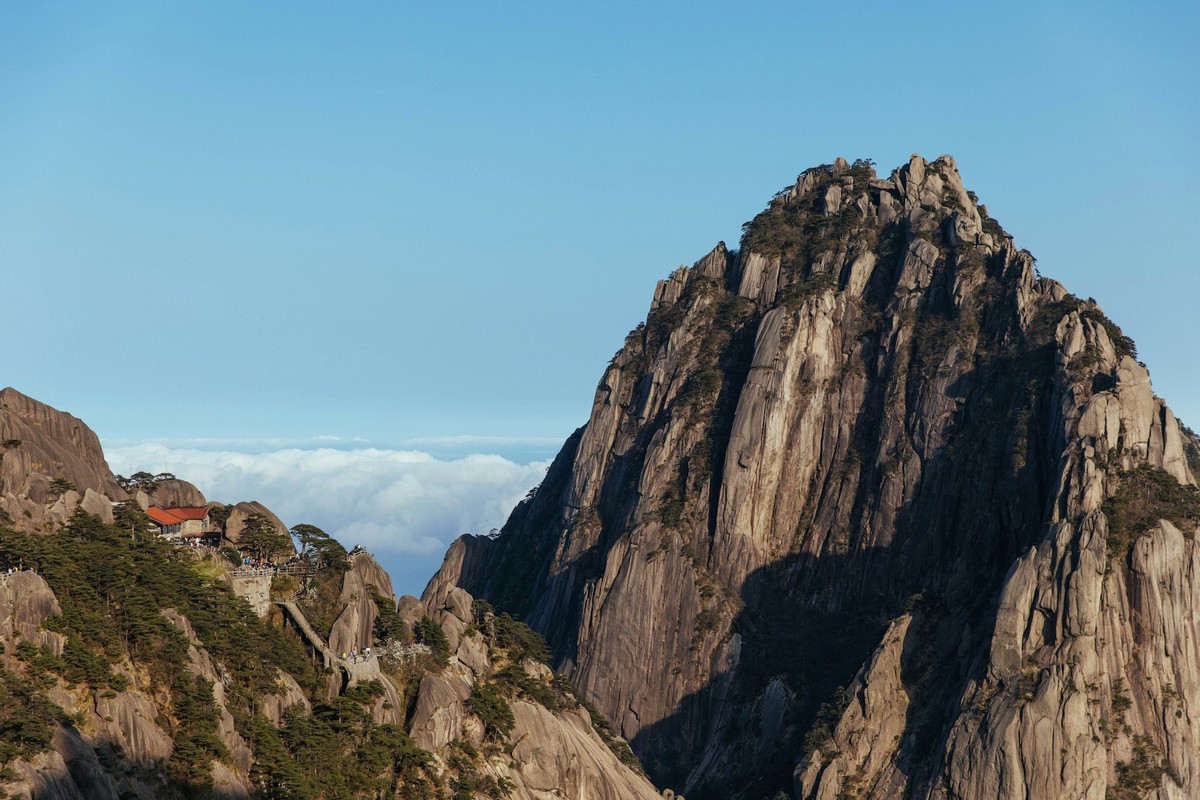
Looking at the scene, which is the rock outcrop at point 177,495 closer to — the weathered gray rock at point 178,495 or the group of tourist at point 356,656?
the weathered gray rock at point 178,495

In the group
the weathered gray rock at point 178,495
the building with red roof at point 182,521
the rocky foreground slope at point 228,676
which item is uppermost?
the weathered gray rock at point 178,495

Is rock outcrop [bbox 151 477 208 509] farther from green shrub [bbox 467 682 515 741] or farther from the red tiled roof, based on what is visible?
green shrub [bbox 467 682 515 741]

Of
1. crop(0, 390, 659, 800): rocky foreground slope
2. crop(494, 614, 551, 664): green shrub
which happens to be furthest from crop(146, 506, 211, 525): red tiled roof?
crop(494, 614, 551, 664): green shrub

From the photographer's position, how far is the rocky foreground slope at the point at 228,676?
102m

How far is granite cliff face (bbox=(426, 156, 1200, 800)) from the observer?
15900 centimetres

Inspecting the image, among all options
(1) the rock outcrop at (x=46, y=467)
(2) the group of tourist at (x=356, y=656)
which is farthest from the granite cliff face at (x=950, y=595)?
(1) the rock outcrop at (x=46, y=467)

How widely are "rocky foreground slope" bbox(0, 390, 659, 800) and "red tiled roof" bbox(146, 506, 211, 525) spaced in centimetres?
200

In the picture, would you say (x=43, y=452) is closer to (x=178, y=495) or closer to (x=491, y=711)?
(x=178, y=495)

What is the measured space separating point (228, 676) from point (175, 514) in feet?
72.3

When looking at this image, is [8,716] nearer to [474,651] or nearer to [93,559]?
[93,559]

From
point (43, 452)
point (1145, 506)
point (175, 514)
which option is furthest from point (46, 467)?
point (1145, 506)

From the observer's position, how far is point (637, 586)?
195125 mm

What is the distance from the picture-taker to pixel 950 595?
175250 millimetres

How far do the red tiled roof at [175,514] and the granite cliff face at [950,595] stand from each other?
198ft
